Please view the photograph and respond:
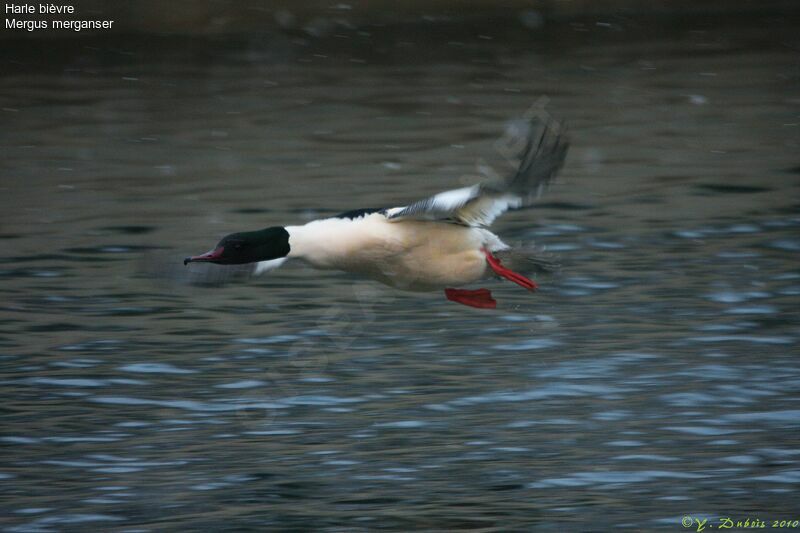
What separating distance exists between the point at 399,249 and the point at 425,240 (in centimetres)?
18

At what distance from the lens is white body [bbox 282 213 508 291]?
8906 mm

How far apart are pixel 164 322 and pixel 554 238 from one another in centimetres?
346

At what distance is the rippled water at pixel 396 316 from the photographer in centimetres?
866

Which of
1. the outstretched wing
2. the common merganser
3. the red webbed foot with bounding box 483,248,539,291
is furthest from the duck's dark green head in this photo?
the red webbed foot with bounding box 483,248,539,291

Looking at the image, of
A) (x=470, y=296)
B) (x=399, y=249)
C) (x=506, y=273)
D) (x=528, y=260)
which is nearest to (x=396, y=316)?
(x=470, y=296)

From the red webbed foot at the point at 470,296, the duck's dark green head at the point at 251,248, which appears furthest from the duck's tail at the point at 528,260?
the duck's dark green head at the point at 251,248

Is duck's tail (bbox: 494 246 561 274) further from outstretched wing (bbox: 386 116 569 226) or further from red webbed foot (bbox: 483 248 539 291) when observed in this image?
outstretched wing (bbox: 386 116 569 226)

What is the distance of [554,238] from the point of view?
13.9 metres

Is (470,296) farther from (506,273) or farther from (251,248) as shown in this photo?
(251,248)

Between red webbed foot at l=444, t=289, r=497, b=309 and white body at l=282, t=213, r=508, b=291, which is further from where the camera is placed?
red webbed foot at l=444, t=289, r=497, b=309

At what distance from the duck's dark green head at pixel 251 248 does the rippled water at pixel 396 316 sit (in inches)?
12.3

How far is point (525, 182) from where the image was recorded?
866 cm

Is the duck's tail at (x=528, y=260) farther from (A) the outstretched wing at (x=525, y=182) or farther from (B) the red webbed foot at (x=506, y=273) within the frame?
(A) the outstretched wing at (x=525, y=182)

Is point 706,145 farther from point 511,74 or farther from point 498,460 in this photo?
point 498,460
